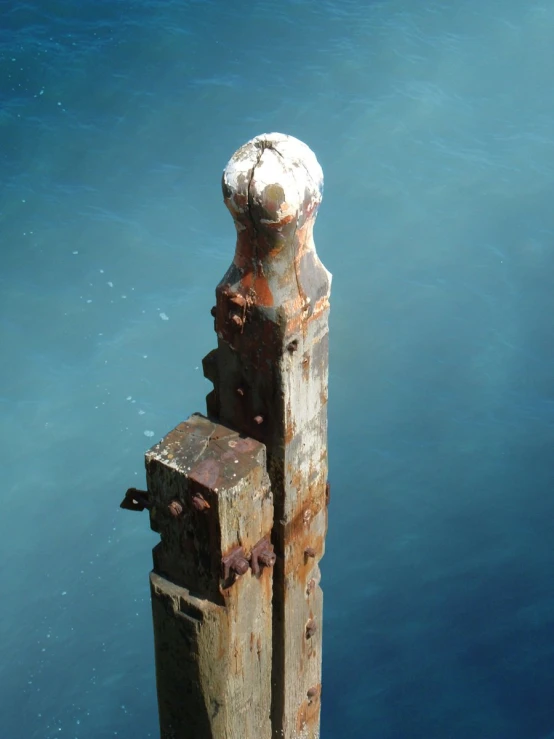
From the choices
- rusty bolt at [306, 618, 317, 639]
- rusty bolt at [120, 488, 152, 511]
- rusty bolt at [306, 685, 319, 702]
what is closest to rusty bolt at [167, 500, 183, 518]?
rusty bolt at [120, 488, 152, 511]

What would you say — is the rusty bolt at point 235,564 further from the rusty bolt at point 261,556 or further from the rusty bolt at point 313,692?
the rusty bolt at point 313,692

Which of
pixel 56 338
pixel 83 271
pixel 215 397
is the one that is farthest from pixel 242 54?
pixel 215 397

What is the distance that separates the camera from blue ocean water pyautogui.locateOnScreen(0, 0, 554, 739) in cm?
960

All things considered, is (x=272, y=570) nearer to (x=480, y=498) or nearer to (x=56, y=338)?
(x=480, y=498)

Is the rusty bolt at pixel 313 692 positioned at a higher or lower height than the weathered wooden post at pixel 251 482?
lower

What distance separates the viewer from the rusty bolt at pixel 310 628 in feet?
11.7

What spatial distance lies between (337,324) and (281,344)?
912cm

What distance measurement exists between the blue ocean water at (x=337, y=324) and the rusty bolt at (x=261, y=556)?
21.2ft

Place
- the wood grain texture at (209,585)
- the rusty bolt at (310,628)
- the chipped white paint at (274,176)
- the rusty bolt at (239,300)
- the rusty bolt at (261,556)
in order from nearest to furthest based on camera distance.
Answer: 1. the chipped white paint at (274,176)
2. the rusty bolt at (239,300)
3. the wood grain texture at (209,585)
4. the rusty bolt at (261,556)
5. the rusty bolt at (310,628)

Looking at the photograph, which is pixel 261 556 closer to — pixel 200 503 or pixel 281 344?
pixel 200 503

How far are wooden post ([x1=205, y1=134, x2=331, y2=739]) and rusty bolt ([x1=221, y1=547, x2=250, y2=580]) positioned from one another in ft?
0.61

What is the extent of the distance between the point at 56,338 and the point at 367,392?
338cm

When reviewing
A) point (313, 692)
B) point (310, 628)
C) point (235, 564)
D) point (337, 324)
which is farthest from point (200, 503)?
point (337, 324)

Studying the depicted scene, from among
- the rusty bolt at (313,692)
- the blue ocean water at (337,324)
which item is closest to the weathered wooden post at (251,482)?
the rusty bolt at (313,692)
